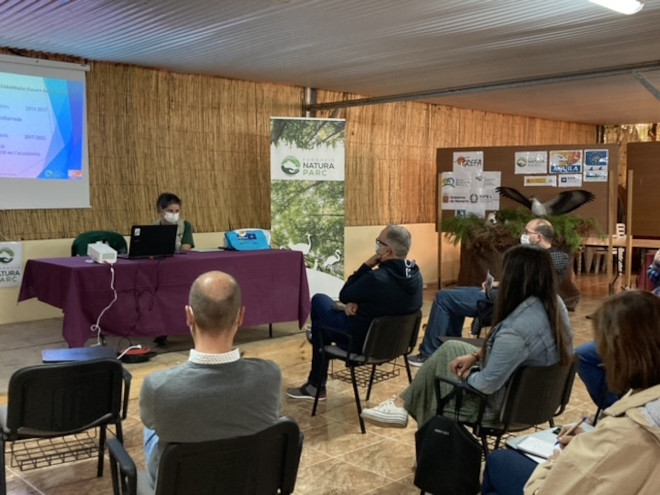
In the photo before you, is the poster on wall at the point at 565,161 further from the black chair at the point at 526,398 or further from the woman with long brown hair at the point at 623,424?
the woman with long brown hair at the point at 623,424

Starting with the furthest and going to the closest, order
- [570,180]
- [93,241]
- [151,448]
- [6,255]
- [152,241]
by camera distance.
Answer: [570,180] < [6,255] < [93,241] < [152,241] < [151,448]

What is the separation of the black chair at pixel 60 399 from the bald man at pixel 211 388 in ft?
2.47

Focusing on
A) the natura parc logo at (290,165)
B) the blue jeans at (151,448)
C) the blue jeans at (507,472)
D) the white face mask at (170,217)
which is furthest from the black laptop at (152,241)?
the blue jeans at (507,472)

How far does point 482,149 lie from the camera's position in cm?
859

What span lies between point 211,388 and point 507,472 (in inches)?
40.6

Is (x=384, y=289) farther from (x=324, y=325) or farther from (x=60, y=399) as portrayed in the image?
(x=60, y=399)

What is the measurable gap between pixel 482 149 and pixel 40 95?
5.13m

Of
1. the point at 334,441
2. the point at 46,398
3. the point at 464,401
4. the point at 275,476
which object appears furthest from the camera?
the point at 334,441

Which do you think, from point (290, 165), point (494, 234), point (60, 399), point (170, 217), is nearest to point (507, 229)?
point (494, 234)

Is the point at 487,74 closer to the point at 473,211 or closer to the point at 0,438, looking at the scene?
the point at 473,211

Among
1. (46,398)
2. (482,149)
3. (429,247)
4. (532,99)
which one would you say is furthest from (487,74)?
(46,398)

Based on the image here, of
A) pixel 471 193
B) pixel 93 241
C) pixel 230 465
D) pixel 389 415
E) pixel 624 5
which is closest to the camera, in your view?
pixel 230 465

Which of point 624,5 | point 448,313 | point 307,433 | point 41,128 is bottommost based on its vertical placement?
point 307,433

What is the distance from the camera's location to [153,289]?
481 cm
